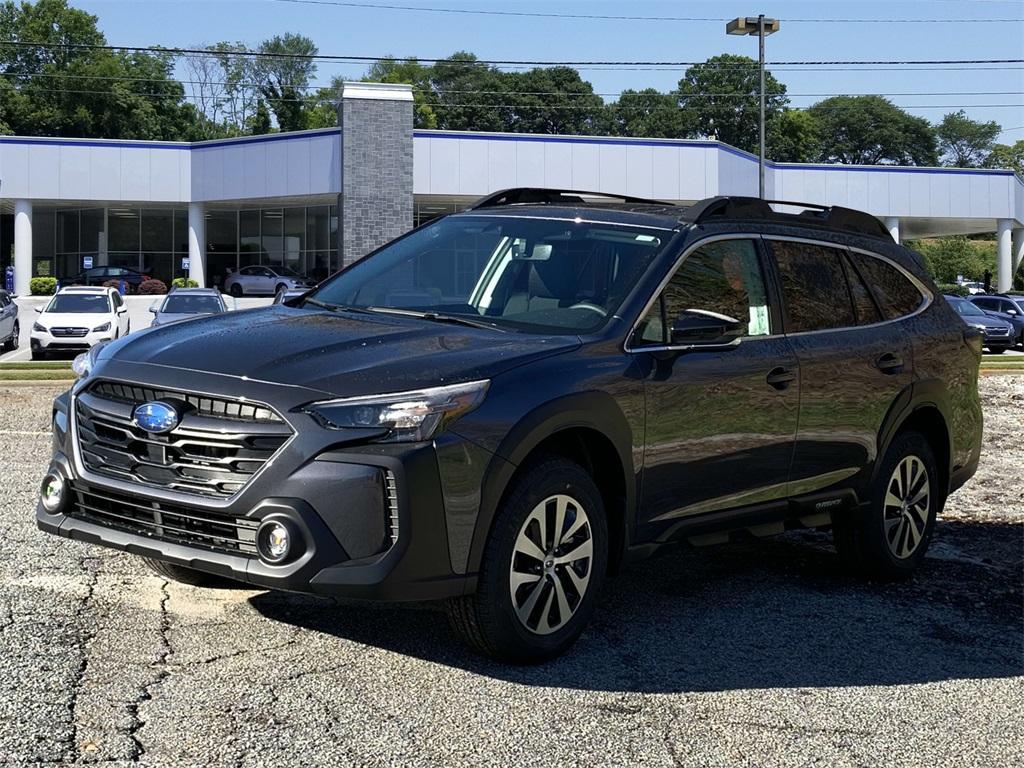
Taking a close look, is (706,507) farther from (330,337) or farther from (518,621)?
(330,337)

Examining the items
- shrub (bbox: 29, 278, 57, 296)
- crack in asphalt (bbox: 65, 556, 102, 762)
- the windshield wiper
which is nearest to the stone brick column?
shrub (bbox: 29, 278, 57, 296)

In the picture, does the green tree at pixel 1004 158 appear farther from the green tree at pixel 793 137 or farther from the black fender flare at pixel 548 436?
the black fender flare at pixel 548 436

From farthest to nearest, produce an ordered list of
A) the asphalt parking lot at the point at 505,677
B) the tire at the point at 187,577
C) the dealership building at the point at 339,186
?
the dealership building at the point at 339,186 → the tire at the point at 187,577 → the asphalt parking lot at the point at 505,677

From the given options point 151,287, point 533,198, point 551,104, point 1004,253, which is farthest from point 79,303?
point 551,104

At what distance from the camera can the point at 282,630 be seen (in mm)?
4969

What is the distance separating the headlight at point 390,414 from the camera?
4.23 meters

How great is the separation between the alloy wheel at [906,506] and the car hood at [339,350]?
248 cm

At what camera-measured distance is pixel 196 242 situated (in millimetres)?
54156

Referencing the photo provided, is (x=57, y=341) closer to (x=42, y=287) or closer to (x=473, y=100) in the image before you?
(x=42, y=287)

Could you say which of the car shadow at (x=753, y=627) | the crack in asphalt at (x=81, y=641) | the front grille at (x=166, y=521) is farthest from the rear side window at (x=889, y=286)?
the crack in asphalt at (x=81, y=641)

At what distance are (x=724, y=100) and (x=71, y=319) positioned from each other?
305 feet

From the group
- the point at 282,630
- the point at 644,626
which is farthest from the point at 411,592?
the point at 644,626

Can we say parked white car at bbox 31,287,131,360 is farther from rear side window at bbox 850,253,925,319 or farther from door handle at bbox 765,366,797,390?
door handle at bbox 765,366,797,390

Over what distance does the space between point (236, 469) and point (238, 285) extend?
4967cm
